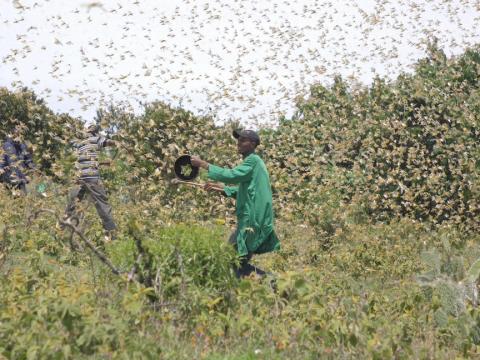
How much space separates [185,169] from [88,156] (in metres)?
4.24

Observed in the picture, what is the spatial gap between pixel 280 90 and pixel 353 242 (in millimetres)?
5216

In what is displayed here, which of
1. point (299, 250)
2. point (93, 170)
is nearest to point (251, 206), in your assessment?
point (299, 250)

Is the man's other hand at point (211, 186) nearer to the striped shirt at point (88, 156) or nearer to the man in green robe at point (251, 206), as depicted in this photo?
the man in green robe at point (251, 206)

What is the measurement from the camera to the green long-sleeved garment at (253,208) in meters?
7.37

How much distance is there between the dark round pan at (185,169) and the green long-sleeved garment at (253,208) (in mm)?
356

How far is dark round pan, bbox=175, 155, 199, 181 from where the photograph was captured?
279 inches

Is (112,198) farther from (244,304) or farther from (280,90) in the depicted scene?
(244,304)

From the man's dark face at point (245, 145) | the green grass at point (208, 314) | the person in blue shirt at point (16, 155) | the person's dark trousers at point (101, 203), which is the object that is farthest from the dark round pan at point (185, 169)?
the person in blue shirt at point (16, 155)

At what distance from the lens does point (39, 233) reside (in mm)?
11000

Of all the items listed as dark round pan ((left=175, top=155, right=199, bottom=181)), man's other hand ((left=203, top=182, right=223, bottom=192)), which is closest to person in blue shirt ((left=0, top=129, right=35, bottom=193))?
dark round pan ((left=175, top=155, right=199, bottom=181))

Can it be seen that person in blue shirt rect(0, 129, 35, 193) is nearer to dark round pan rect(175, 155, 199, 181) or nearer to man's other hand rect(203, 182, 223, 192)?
dark round pan rect(175, 155, 199, 181)

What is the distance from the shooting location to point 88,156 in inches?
452

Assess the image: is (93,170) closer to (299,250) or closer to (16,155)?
(299,250)

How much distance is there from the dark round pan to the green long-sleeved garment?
0.36 m
